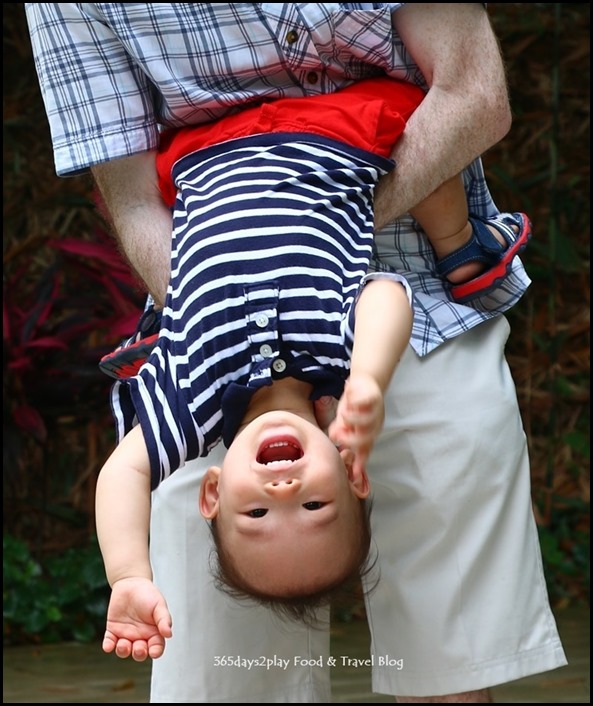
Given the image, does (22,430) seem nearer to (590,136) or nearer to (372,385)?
(590,136)

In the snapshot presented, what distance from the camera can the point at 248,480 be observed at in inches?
67.3

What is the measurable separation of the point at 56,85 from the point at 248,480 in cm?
78

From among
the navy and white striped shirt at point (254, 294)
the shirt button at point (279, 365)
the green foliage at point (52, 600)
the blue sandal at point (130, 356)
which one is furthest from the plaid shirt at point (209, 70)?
the green foliage at point (52, 600)

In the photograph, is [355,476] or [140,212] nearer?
[355,476]

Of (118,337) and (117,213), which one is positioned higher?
(117,213)

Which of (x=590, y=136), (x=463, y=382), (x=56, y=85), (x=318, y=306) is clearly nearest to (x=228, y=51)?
(x=56, y=85)

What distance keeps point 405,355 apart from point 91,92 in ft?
2.16

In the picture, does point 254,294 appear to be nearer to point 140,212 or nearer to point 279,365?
point 279,365

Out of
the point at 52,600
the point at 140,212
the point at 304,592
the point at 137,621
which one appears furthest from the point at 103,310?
the point at 137,621

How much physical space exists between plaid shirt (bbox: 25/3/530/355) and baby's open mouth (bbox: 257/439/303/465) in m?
0.46

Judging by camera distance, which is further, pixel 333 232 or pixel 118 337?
pixel 118 337

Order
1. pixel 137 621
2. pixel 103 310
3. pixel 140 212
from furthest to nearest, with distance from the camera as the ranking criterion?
1. pixel 103 310
2. pixel 140 212
3. pixel 137 621

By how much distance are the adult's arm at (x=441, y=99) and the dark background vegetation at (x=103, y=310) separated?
97.3 inches

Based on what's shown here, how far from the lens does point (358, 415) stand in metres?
1.51
